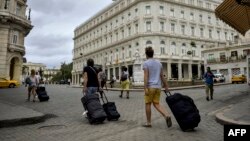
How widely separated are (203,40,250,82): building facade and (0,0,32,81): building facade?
33.2m

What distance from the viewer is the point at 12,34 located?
3234cm

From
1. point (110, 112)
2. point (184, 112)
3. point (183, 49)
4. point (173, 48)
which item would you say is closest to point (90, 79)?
point (110, 112)

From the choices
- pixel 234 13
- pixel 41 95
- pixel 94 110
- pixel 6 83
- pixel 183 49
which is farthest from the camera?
pixel 183 49

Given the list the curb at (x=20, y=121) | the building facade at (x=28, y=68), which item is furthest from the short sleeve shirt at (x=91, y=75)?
the building facade at (x=28, y=68)

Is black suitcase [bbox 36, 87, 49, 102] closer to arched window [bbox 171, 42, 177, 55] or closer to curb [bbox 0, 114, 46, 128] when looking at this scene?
curb [bbox 0, 114, 46, 128]

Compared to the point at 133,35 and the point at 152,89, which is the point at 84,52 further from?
the point at 152,89

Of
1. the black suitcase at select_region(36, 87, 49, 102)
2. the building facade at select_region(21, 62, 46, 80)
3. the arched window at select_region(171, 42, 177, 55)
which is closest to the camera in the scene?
the black suitcase at select_region(36, 87, 49, 102)

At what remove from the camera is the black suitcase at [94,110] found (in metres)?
6.10

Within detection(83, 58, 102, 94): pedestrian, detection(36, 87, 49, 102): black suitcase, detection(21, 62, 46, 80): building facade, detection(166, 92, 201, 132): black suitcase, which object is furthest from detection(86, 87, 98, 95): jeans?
detection(21, 62, 46, 80): building facade

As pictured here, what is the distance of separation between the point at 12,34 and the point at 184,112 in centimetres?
3250

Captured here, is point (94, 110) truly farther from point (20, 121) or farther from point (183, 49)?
point (183, 49)

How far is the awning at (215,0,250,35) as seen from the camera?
997cm

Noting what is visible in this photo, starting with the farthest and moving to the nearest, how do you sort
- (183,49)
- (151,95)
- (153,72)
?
(183,49) → (153,72) → (151,95)

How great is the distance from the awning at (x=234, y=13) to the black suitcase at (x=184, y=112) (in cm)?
604
